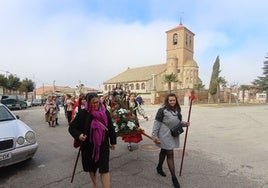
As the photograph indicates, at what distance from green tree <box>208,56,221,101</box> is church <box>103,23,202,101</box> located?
7915mm

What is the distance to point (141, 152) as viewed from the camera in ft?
23.6

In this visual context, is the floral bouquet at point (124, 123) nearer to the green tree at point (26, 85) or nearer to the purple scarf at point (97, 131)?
the purple scarf at point (97, 131)

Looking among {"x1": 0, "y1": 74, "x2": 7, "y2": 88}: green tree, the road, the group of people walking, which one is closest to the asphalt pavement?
the road

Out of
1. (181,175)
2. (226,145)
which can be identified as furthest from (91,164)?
(226,145)

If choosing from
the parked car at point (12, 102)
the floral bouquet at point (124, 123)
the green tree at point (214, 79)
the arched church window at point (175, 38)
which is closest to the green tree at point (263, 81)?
the green tree at point (214, 79)

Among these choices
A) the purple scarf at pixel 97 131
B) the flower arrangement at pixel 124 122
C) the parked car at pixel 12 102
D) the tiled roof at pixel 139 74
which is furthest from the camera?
the tiled roof at pixel 139 74

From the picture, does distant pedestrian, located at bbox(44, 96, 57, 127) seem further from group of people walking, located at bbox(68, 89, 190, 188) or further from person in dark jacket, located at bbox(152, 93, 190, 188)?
group of people walking, located at bbox(68, 89, 190, 188)

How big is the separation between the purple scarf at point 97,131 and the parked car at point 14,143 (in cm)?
221

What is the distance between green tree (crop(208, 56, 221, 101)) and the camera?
62.6 metres

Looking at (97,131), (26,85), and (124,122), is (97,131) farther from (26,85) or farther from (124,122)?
(26,85)

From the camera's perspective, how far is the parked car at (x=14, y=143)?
199 inches

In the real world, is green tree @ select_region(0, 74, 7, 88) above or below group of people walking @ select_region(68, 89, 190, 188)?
above

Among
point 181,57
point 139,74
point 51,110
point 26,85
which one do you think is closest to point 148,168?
point 51,110

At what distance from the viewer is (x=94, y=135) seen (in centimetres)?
387
